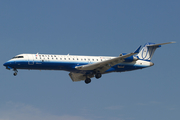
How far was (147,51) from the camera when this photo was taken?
43.7 m

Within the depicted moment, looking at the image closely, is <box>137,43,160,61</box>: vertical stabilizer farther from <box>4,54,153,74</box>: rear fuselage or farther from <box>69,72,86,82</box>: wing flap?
<box>69,72,86,82</box>: wing flap

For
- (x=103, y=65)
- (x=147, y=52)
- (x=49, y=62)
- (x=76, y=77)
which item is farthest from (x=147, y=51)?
(x=49, y=62)

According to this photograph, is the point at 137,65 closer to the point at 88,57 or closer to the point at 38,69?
the point at 88,57

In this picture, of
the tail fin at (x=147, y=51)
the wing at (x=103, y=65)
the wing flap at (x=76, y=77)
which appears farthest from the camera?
the tail fin at (x=147, y=51)

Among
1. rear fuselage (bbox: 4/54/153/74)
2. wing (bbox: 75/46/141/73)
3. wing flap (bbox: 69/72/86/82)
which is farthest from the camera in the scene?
wing flap (bbox: 69/72/86/82)

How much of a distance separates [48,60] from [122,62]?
9850 millimetres

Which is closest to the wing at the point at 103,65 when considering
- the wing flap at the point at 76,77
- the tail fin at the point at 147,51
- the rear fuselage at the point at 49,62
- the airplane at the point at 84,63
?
the airplane at the point at 84,63

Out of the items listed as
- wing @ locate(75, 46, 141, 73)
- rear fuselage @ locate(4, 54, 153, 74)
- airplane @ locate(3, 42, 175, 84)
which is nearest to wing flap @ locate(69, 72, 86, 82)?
airplane @ locate(3, 42, 175, 84)

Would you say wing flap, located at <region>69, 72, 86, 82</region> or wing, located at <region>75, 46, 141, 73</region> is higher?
wing, located at <region>75, 46, 141, 73</region>

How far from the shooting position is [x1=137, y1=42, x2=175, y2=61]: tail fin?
4322 cm

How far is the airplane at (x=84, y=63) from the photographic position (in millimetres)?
37094

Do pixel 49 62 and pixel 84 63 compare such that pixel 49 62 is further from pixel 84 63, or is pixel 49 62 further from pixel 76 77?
pixel 76 77

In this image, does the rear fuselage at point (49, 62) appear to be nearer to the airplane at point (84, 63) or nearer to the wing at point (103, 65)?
the airplane at point (84, 63)

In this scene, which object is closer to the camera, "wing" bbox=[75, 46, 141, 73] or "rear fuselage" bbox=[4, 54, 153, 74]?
"rear fuselage" bbox=[4, 54, 153, 74]
